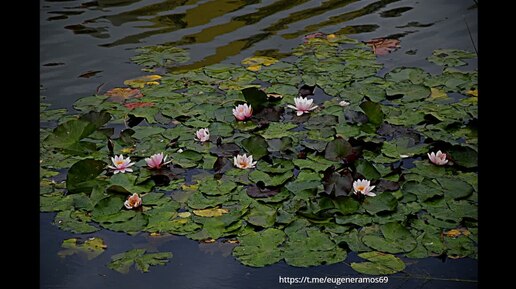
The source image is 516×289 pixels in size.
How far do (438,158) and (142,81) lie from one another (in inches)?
32.9

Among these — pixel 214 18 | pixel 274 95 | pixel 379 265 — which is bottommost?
pixel 379 265

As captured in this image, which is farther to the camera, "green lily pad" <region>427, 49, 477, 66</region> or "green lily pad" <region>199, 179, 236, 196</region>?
"green lily pad" <region>427, 49, 477, 66</region>

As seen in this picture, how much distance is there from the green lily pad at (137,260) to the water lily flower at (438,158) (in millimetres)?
605

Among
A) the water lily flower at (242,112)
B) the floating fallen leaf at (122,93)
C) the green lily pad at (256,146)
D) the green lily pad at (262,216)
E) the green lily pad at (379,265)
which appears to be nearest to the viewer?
the green lily pad at (379,265)

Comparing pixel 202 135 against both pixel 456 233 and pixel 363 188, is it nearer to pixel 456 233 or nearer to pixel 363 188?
pixel 363 188

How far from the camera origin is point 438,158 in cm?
163

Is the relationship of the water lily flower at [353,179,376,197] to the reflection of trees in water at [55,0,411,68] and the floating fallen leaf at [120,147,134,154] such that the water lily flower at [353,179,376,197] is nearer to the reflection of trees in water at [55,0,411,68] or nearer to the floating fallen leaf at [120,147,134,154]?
the floating fallen leaf at [120,147,134,154]

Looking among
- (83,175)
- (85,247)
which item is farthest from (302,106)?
(85,247)

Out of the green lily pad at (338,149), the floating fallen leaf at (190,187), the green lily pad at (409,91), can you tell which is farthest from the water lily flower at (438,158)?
the floating fallen leaf at (190,187)

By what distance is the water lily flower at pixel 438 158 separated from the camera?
5.32 feet

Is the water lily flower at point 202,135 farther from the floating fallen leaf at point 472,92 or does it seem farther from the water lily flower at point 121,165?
the floating fallen leaf at point 472,92

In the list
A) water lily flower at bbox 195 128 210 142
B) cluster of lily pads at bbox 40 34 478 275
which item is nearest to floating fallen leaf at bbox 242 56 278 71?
cluster of lily pads at bbox 40 34 478 275

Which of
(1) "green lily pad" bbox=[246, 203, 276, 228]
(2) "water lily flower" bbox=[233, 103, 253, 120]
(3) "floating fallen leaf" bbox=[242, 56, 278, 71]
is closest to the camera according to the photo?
(1) "green lily pad" bbox=[246, 203, 276, 228]

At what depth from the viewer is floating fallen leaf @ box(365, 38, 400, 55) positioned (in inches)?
83.1
